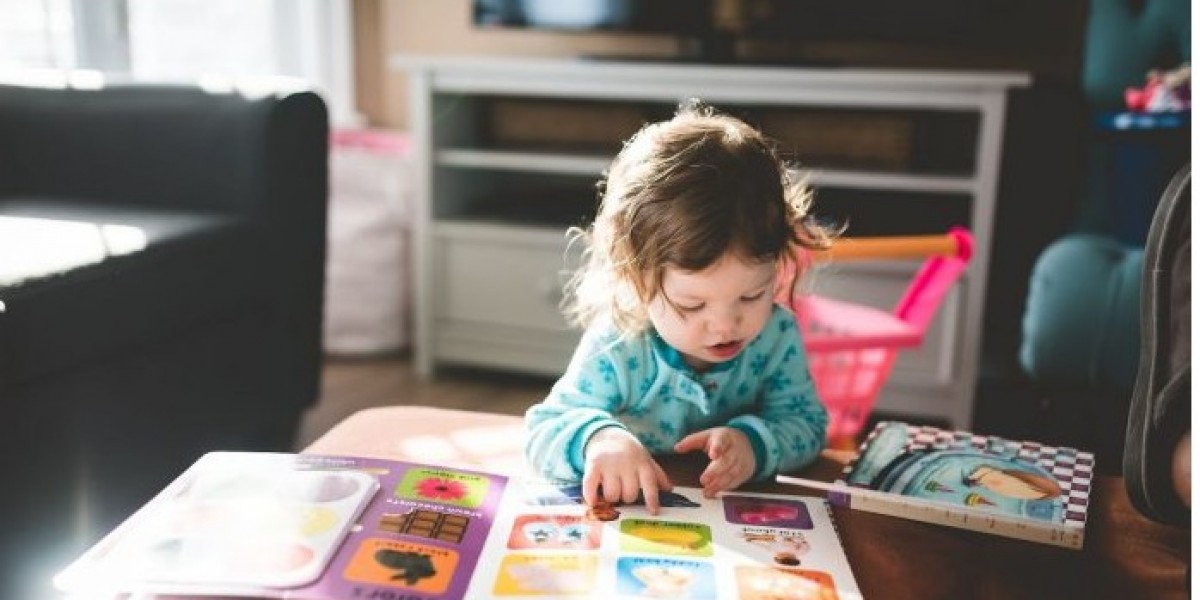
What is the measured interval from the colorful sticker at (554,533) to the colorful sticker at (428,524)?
0.03m

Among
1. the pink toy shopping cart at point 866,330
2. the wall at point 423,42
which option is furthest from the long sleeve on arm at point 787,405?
the wall at point 423,42

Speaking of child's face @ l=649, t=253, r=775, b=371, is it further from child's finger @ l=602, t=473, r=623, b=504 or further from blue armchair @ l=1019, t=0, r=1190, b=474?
blue armchair @ l=1019, t=0, r=1190, b=474

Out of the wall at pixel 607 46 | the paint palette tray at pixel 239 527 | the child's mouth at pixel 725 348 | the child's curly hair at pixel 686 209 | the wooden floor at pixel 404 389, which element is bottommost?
the wooden floor at pixel 404 389

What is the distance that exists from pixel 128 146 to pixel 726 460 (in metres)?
1.32

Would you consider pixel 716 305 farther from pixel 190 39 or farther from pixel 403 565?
pixel 190 39

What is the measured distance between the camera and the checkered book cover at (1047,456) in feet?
2.26

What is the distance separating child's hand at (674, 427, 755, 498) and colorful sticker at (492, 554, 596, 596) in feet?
0.45

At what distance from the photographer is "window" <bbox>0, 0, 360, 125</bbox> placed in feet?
6.89

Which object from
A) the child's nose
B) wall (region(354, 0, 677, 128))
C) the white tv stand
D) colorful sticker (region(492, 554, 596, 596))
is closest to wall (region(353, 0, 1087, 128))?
wall (region(354, 0, 677, 128))

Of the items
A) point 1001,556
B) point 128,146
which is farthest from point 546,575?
point 128,146

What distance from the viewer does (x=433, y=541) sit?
0.58 metres

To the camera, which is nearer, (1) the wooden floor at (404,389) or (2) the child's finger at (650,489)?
(2) the child's finger at (650,489)

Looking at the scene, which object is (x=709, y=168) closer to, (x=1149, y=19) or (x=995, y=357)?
(x=1149, y=19)

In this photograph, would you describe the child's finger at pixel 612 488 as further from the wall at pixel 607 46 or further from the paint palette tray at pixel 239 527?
the wall at pixel 607 46
